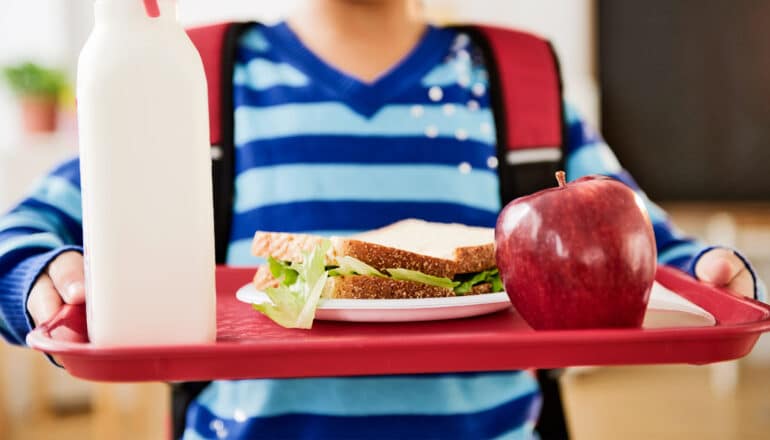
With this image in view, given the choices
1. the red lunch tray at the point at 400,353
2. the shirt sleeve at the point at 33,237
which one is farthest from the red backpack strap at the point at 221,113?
the red lunch tray at the point at 400,353

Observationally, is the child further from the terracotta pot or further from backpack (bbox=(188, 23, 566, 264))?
the terracotta pot

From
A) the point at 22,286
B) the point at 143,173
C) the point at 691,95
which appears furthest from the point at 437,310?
the point at 691,95

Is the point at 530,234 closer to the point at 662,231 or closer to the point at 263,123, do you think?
the point at 662,231

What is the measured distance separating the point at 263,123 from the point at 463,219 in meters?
0.31

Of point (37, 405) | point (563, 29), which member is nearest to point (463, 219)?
point (37, 405)

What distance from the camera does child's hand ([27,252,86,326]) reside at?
71cm

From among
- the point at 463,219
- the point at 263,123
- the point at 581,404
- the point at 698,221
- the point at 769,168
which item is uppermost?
the point at 263,123

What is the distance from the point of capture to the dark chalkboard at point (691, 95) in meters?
3.17

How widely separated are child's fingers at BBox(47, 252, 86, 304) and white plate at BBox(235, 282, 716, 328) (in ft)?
0.50

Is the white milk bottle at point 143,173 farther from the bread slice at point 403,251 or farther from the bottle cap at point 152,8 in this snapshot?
the bread slice at point 403,251

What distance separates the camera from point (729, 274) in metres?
0.84

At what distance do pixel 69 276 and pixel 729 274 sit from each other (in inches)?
25.6

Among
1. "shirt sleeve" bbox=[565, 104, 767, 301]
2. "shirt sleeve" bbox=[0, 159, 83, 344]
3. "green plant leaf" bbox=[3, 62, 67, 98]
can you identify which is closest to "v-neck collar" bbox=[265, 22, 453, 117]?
"shirt sleeve" bbox=[565, 104, 767, 301]

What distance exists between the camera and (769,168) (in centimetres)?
317
